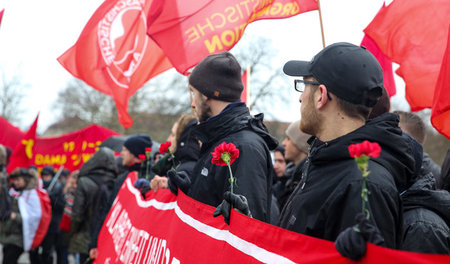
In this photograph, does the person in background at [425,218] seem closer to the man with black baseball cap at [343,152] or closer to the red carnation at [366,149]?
the man with black baseball cap at [343,152]

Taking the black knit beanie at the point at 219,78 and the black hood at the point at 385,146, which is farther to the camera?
the black knit beanie at the point at 219,78

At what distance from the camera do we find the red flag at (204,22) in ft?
16.7

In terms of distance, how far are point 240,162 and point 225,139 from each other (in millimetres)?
289

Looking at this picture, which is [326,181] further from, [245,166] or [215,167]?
[215,167]

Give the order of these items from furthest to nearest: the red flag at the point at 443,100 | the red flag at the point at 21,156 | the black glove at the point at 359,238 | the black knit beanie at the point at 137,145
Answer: the red flag at the point at 21,156
the black knit beanie at the point at 137,145
the red flag at the point at 443,100
the black glove at the point at 359,238

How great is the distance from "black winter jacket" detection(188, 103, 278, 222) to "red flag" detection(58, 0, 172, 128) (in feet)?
10.9

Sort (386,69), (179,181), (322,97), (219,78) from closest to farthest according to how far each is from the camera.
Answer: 1. (322,97)
2. (179,181)
3. (219,78)
4. (386,69)

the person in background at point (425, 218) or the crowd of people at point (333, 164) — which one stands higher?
the crowd of people at point (333, 164)

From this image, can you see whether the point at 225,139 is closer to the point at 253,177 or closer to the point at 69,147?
the point at 253,177

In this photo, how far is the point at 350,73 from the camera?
2.22 metres

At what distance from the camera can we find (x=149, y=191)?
4.49 metres

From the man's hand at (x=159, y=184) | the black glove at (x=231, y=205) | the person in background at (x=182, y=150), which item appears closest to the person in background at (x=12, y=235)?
the person in background at (x=182, y=150)

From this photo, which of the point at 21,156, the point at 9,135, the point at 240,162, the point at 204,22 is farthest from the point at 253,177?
the point at 9,135

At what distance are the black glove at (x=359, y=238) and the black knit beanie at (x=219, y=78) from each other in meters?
2.07
